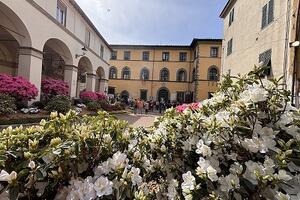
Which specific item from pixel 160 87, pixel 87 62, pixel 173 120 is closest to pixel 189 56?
pixel 160 87

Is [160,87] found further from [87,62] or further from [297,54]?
[297,54]

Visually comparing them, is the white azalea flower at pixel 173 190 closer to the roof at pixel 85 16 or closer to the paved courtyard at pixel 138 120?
the paved courtyard at pixel 138 120

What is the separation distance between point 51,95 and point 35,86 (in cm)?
259

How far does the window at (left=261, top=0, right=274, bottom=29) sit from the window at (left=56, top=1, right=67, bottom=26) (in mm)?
12053

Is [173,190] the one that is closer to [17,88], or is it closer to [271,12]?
[17,88]

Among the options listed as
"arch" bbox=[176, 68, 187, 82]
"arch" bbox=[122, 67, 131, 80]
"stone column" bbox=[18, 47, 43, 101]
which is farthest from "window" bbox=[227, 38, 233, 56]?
"arch" bbox=[122, 67, 131, 80]

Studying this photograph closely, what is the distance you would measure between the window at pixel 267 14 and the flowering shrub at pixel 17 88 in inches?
486

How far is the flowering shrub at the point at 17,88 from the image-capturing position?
12172 millimetres

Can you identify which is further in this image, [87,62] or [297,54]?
[87,62]

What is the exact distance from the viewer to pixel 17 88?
12445 millimetres

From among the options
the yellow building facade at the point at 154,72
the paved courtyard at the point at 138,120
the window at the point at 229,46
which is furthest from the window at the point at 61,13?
the yellow building facade at the point at 154,72

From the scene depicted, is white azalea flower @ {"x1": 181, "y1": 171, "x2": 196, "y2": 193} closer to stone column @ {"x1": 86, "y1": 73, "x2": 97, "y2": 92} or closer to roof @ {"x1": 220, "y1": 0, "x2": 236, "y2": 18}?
roof @ {"x1": 220, "y1": 0, "x2": 236, "y2": 18}

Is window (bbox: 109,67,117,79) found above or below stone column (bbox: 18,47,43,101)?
above

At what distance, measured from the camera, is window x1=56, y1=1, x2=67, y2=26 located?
1707 cm
